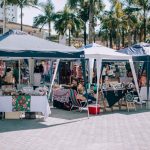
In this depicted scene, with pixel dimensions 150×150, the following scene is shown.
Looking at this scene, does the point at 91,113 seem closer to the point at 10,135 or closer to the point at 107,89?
the point at 107,89

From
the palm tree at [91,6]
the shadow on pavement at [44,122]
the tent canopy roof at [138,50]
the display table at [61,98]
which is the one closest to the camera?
the shadow on pavement at [44,122]

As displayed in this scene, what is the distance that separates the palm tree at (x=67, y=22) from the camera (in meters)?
48.0

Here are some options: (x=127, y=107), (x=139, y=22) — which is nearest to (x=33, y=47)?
(x=127, y=107)

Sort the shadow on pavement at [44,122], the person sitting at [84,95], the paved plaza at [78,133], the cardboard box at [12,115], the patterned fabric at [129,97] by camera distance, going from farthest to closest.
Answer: the patterned fabric at [129,97] < the person sitting at [84,95] < the cardboard box at [12,115] < the shadow on pavement at [44,122] < the paved plaza at [78,133]

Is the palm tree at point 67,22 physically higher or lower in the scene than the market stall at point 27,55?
higher

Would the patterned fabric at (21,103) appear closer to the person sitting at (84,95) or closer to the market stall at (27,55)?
the market stall at (27,55)

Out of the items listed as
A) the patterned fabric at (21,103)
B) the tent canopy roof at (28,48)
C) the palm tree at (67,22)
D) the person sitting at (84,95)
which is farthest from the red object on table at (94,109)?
the palm tree at (67,22)

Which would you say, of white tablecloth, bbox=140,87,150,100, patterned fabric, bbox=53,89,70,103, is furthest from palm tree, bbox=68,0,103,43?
patterned fabric, bbox=53,89,70,103

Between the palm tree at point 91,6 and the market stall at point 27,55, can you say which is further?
the palm tree at point 91,6

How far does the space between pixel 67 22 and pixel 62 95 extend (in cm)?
3513

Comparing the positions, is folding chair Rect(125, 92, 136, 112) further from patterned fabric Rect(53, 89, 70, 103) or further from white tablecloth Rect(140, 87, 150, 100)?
patterned fabric Rect(53, 89, 70, 103)

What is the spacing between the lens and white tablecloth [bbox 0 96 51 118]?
11.0 metres

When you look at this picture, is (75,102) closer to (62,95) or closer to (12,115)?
(62,95)

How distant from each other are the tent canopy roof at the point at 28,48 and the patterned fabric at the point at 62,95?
7.11 feet
